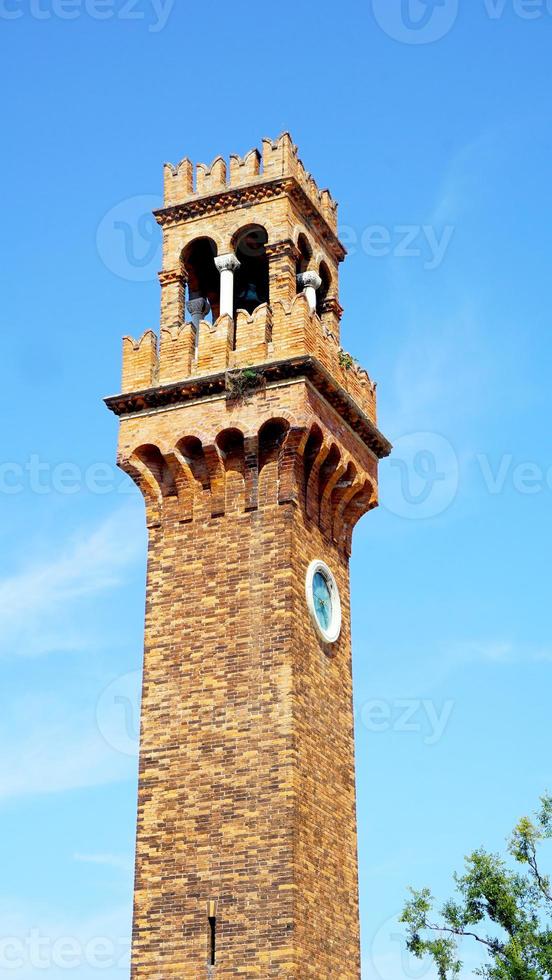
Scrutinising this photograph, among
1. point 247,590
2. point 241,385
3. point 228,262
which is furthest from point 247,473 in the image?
point 228,262

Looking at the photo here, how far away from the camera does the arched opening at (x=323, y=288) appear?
104 ft

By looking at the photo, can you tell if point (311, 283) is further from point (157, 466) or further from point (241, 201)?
point (157, 466)

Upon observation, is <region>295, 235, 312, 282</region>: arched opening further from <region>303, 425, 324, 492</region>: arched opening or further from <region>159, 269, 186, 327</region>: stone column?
<region>303, 425, 324, 492</region>: arched opening

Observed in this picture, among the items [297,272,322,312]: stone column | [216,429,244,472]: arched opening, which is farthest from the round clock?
[297,272,322,312]: stone column

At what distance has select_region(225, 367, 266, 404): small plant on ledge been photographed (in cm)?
2695

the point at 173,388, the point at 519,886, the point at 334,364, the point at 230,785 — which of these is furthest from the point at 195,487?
the point at 519,886

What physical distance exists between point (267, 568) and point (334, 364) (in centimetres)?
553

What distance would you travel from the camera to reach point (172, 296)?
29.8 m

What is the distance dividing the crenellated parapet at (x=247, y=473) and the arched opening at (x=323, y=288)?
16.4 feet

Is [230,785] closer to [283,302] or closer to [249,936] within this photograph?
[249,936]

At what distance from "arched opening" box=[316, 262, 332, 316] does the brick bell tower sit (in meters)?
0.39

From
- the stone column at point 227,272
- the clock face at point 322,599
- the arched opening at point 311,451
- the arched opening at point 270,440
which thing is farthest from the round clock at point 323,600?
the stone column at point 227,272

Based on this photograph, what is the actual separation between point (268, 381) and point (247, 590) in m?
4.43

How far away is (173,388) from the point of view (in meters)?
27.7
